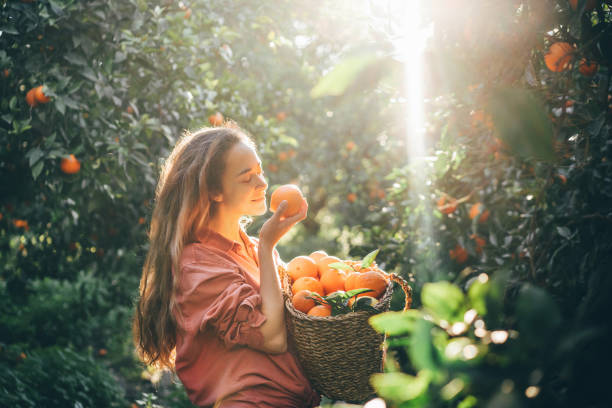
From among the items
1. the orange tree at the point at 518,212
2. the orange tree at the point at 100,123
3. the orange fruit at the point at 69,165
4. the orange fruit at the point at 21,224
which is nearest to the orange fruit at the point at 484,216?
the orange tree at the point at 518,212

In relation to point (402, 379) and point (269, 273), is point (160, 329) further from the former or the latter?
point (402, 379)

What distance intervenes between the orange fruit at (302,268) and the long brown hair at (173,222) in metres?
0.35

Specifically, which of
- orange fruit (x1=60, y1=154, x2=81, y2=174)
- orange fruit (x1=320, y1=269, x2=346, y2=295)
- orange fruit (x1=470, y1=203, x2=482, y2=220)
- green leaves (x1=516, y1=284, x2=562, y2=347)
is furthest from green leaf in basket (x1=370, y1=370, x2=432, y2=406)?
orange fruit (x1=60, y1=154, x2=81, y2=174)

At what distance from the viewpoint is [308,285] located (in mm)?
1381

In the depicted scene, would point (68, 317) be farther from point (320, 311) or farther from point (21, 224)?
point (320, 311)

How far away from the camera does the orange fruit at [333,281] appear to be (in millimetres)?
1431

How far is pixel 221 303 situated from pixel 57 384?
2400mm

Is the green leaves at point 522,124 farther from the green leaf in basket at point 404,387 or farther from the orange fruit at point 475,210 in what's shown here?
the orange fruit at point 475,210

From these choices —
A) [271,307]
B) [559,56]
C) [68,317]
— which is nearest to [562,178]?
[559,56]

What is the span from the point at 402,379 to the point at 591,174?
47.3 inches

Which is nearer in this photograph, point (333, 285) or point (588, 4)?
point (588, 4)

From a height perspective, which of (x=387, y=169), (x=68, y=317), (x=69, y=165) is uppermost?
(x=69, y=165)

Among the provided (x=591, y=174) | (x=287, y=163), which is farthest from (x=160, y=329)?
(x=287, y=163)

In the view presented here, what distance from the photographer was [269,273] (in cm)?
133
